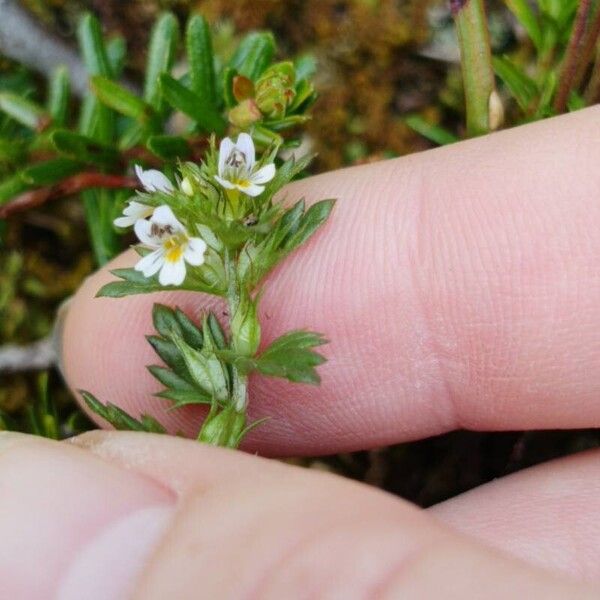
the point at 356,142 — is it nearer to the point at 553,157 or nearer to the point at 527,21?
the point at 527,21

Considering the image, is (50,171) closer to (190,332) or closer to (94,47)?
(94,47)

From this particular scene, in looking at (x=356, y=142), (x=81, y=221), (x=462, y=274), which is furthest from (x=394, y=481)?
(x=81, y=221)

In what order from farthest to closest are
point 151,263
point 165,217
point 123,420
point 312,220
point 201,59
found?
point 201,59, point 312,220, point 123,420, point 151,263, point 165,217

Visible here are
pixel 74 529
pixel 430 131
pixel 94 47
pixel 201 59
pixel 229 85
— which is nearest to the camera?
pixel 74 529

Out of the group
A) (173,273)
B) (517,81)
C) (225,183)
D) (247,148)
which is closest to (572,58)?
(517,81)

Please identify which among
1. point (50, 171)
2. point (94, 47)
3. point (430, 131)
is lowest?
point (430, 131)

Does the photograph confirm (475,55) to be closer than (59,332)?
Yes

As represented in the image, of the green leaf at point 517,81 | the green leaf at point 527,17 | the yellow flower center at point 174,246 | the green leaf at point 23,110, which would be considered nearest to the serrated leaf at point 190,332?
the yellow flower center at point 174,246

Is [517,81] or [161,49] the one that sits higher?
[161,49]
